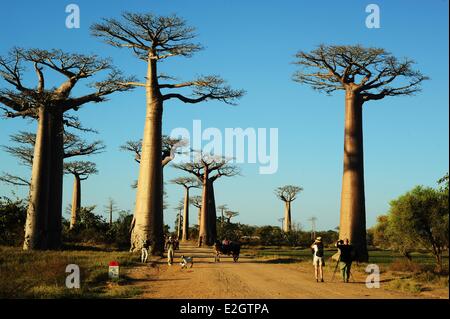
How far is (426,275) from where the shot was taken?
1405 cm

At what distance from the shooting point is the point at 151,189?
871 inches

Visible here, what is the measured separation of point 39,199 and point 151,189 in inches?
182

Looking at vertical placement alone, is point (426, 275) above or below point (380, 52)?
below

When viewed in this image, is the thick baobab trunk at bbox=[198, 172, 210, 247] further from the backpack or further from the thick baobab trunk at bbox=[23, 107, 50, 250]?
the backpack

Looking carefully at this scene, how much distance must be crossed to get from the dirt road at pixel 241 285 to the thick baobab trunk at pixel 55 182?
9.28m

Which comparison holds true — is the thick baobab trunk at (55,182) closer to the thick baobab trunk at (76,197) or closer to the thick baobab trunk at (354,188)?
the thick baobab trunk at (354,188)

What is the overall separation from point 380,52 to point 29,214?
50.0 ft

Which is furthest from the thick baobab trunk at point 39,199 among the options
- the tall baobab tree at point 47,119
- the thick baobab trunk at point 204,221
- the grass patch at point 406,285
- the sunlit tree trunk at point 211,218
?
the sunlit tree trunk at point 211,218

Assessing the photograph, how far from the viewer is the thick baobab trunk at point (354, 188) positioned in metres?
20.2

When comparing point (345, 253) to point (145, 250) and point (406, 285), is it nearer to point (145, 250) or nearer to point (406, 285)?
point (406, 285)

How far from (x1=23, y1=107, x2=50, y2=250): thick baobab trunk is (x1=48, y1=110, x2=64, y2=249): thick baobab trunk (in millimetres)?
1038

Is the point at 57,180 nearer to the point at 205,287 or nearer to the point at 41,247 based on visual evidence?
the point at 41,247

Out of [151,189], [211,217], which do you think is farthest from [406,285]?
[211,217]
